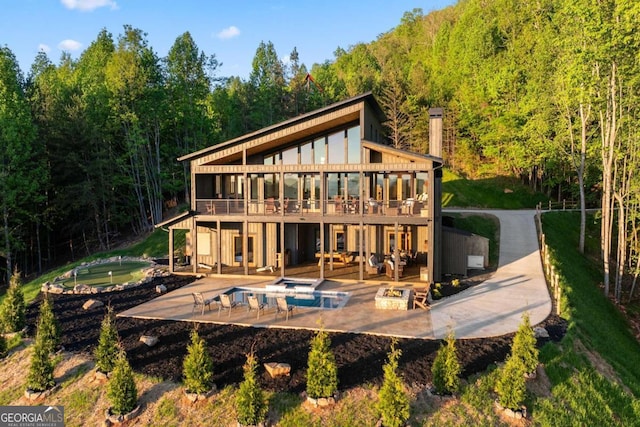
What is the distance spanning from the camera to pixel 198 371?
27.3 ft

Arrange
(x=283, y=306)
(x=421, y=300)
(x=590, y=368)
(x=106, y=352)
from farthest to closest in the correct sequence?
(x=421, y=300), (x=283, y=306), (x=590, y=368), (x=106, y=352)

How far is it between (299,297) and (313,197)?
6617 millimetres

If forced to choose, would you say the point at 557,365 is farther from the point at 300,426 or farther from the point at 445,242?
the point at 445,242

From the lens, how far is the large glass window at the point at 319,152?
19938 mm

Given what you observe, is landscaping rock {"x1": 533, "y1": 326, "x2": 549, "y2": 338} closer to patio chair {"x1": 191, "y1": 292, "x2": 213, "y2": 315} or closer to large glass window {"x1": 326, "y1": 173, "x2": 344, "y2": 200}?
patio chair {"x1": 191, "y1": 292, "x2": 213, "y2": 315}

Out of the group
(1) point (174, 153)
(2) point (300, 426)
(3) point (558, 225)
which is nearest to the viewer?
(2) point (300, 426)

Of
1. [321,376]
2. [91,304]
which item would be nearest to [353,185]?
[91,304]

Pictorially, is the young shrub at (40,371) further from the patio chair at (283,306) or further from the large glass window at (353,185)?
the large glass window at (353,185)

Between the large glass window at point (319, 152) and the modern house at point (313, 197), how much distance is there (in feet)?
0.17

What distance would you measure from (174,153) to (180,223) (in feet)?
65.8

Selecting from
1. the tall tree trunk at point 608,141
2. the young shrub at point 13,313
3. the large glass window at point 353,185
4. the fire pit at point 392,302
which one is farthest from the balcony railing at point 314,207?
the tall tree trunk at point 608,141

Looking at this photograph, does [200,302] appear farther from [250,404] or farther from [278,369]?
[250,404]

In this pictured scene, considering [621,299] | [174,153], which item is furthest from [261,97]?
[621,299]

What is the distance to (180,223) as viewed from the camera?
1958 cm
